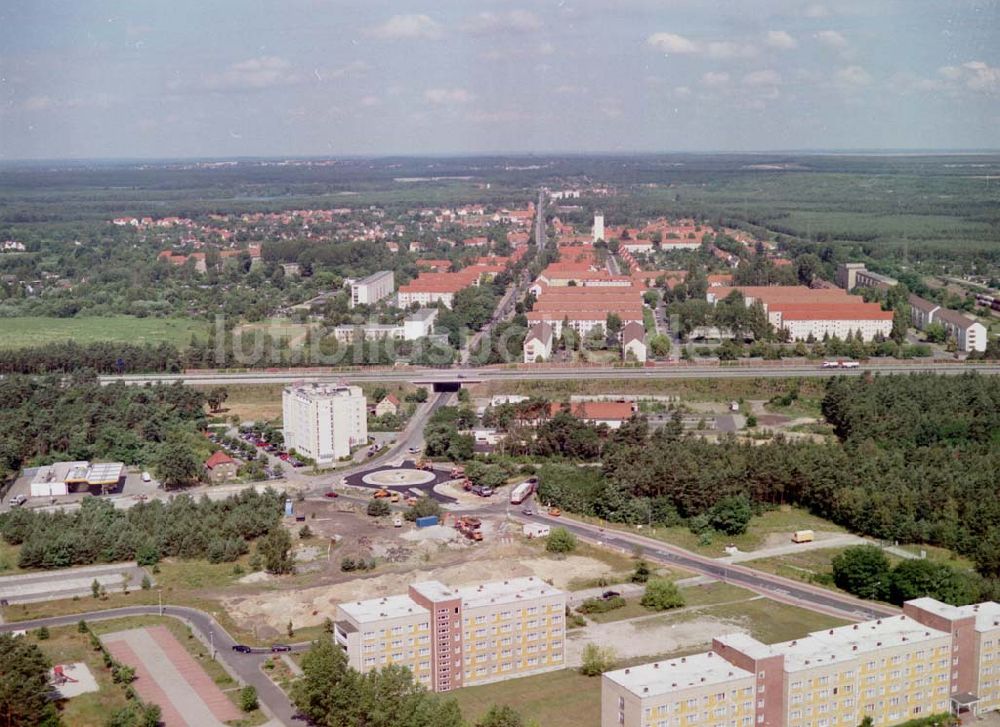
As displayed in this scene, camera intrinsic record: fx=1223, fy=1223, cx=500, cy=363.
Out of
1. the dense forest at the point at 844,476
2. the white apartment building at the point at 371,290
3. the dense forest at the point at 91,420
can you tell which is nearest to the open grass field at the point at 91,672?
the dense forest at the point at 91,420

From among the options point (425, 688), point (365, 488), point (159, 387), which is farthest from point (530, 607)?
point (159, 387)

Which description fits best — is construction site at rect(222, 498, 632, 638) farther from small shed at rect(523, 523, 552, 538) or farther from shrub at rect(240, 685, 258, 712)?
shrub at rect(240, 685, 258, 712)

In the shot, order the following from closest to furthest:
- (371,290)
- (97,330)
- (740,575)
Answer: (740,575) < (97,330) < (371,290)

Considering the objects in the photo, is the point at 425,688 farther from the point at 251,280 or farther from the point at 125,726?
the point at 251,280

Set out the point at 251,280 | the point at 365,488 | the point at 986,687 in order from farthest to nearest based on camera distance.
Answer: the point at 251,280 < the point at 365,488 < the point at 986,687

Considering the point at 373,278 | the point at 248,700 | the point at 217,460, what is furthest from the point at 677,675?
the point at 373,278

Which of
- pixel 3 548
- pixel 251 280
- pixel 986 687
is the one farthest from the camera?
pixel 251 280

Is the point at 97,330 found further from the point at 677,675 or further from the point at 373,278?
the point at 677,675
